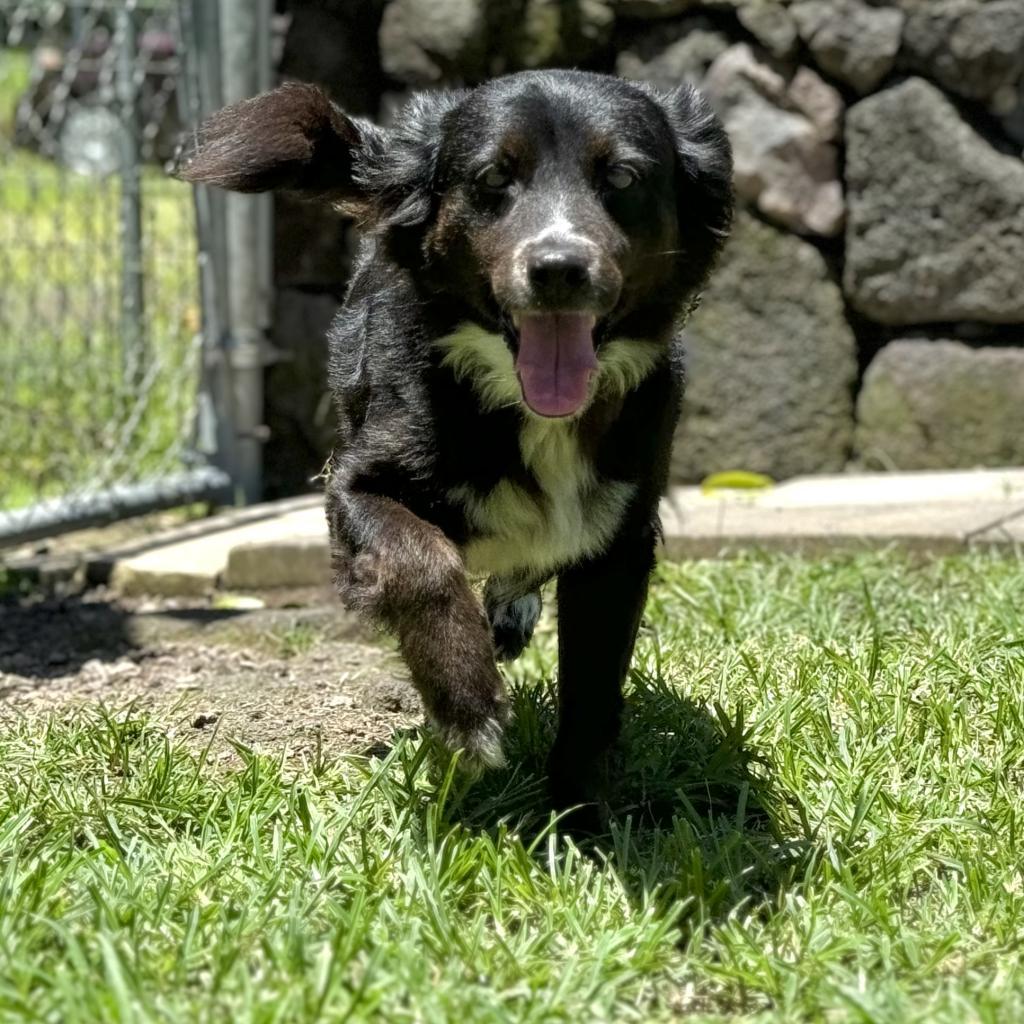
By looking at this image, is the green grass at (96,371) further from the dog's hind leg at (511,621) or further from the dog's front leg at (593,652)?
the dog's front leg at (593,652)

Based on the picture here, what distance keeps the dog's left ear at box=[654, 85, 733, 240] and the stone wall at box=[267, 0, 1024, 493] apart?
236 centimetres

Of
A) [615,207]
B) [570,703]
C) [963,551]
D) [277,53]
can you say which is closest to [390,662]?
[570,703]

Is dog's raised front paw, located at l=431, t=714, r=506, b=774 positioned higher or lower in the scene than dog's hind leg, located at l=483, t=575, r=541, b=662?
higher

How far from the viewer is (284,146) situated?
297 centimetres

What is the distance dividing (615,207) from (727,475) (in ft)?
A: 9.17

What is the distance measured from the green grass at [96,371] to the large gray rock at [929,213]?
2.42 metres

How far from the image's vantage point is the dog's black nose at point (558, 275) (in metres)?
2.62

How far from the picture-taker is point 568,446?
9.57ft

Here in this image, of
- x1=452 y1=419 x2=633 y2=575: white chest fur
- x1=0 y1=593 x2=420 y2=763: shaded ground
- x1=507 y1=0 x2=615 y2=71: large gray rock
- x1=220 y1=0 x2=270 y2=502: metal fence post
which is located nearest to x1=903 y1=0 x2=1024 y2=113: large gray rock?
x1=507 y1=0 x2=615 y2=71: large gray rock

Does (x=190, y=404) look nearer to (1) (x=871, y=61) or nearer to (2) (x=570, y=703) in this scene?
(1) (x=871, y=61)

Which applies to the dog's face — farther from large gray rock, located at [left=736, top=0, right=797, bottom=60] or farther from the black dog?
large gray rock, located at [left=736, top=0, right=797, bottom=60]

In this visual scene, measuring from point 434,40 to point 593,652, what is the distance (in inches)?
134

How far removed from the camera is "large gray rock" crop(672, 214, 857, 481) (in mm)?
5566

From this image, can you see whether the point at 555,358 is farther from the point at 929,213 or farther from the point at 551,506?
the point at 929,213
